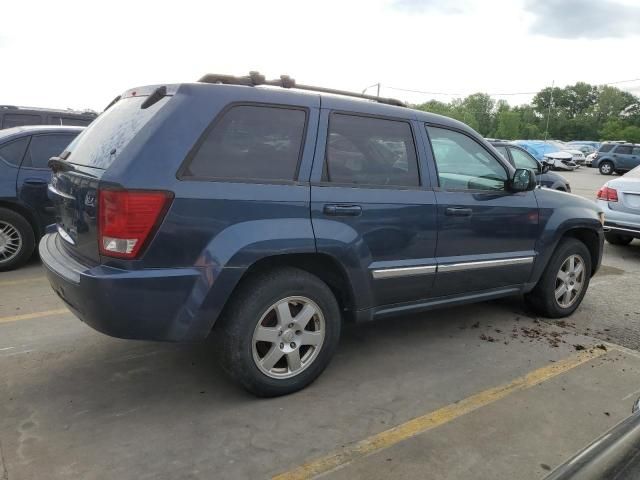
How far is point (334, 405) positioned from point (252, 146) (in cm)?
163

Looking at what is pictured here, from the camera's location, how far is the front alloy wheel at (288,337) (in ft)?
10.2

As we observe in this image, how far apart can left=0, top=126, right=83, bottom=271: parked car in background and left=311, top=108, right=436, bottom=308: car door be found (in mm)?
4259

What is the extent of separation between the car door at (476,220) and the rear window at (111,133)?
80.0 inches

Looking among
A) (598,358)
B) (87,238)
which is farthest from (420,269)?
(87,238)

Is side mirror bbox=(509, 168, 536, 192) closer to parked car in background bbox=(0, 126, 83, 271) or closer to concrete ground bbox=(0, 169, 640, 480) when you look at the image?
concrete ground bbox=(0, 169, 640, 480)

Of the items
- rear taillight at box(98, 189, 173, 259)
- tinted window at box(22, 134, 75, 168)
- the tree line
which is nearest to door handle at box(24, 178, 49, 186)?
tinted window at box(22, 134, 75, 168)

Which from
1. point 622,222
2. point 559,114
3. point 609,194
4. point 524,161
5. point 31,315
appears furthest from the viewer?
point 559,114

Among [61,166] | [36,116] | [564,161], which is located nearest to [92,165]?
[61,166]

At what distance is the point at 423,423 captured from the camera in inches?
118

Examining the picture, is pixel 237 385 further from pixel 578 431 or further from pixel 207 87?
pixel 578 431

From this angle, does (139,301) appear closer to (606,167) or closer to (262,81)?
(262,81)

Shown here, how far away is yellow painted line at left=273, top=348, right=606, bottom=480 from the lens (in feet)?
8.45

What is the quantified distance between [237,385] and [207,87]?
5.83ft

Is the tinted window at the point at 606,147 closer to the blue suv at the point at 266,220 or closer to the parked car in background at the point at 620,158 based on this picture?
the parked car in background at the point at 620,158
